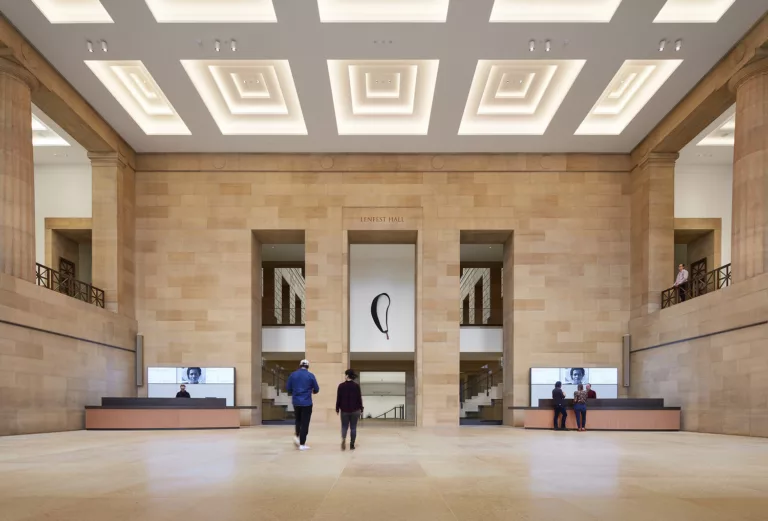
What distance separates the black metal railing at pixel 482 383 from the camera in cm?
3049

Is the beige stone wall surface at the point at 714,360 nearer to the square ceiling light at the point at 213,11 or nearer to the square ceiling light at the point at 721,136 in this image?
the square ceiling light at the point at 721,136

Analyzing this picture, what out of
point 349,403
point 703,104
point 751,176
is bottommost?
point 349,403

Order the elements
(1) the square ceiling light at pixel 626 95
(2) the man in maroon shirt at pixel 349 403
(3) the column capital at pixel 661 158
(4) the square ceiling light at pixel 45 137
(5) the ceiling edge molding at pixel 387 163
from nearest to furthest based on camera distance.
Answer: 1. (2) the man in maroon shirt at pixel 349 403
2. (1) the square ceiling light at pixel 626 95
3. (3) the column capital at pixel 661 158
4. (4) the square ceiling light at pixel 45 137
5. (5) the ceiling edge molding at pixel 387 163

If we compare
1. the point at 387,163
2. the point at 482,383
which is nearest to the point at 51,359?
the point at 387,163

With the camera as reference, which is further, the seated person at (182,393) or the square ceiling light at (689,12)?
the seated person at (182,393)

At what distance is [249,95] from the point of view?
20062mm

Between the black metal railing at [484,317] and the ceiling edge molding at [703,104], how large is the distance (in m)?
11.0

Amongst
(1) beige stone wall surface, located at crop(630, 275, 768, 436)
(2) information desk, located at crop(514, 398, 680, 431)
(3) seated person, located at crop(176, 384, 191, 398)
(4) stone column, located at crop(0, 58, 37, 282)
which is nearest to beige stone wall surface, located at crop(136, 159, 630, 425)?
(3) seated person, located at crop(176, 384, 191, 398)

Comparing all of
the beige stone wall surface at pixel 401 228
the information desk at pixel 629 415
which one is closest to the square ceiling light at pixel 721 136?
the beige stone wall surface at pixel 401 228

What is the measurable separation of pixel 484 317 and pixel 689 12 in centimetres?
1995

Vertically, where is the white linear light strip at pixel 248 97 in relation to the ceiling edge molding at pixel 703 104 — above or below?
above

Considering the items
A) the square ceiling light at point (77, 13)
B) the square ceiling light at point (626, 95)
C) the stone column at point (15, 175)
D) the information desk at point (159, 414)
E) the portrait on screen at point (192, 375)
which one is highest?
the square ceiling light at point (77, 13)

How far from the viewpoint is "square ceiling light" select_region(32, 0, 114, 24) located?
1500 centimetres

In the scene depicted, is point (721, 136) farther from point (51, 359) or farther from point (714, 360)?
point (51, 359)
